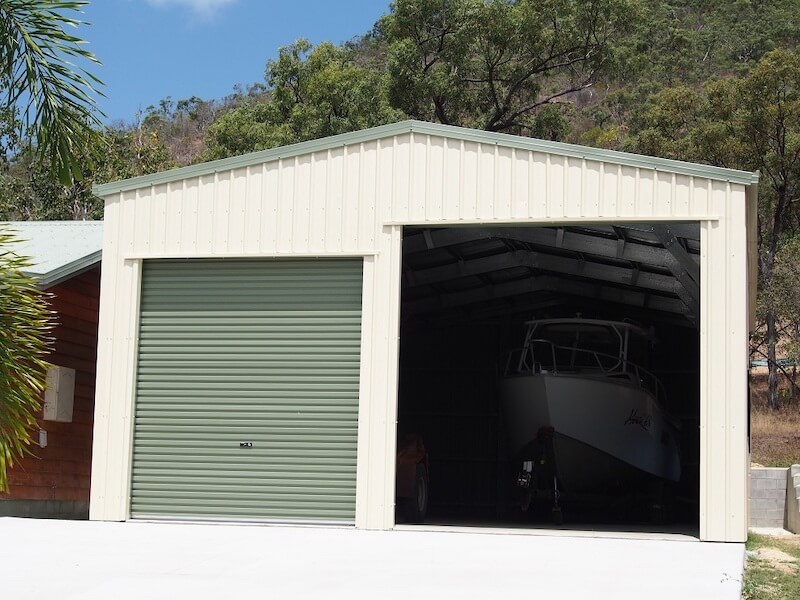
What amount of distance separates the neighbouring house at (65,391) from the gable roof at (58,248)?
0.5 inches

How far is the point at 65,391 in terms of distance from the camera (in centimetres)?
1505

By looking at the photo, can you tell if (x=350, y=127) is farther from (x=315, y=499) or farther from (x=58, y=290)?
(x=315, y=499)

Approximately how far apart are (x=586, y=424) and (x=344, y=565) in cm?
896

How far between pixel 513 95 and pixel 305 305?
24.4 meters

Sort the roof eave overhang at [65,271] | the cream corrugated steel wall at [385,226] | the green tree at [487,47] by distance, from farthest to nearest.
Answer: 1. the green tree at [487,47]
2. the roof eave overhang at [65,271]
3. the cream corrugated steel wall at [385,226]

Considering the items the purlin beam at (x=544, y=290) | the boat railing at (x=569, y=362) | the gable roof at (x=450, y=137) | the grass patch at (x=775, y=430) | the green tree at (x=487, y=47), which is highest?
the green tree at (x=487, y=47)

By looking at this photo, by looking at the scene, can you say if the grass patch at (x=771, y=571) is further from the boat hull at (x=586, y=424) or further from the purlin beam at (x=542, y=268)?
the purlin beam at (x=542, y=268)

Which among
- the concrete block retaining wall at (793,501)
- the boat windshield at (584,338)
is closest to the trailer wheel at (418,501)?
the boat windshield at (584,338)

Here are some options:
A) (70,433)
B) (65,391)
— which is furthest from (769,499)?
(65,391)

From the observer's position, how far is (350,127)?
110 feet

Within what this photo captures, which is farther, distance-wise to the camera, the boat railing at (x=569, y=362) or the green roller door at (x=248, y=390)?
the boat railing at (x=569, y=362)

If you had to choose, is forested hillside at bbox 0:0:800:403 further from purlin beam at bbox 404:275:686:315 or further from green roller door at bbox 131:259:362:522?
green roller door at bbox 131:259:362:522

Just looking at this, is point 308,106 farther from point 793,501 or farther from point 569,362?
point 793,501

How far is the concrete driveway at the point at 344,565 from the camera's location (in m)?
7.60
